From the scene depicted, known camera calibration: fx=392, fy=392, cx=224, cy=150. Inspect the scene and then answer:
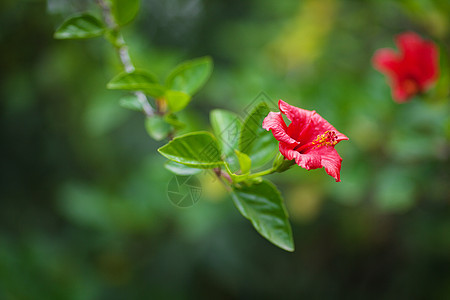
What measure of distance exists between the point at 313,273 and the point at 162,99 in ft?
5.92

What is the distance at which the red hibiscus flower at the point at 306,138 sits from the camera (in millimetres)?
611

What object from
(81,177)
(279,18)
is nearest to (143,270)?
(81,177)

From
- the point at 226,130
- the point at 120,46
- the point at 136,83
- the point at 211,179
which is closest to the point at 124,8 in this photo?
the point at 120,46

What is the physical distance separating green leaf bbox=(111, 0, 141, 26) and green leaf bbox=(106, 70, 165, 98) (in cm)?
15

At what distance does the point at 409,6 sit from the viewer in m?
1.38

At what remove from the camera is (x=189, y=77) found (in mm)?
910

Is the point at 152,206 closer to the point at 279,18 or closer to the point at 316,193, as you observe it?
the point at 316,193

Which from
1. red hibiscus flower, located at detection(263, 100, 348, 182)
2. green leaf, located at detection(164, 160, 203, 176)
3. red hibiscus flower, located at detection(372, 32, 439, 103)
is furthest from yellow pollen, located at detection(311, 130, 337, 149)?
red hibiscus flower, located at detection(372, 32, 439, 103)

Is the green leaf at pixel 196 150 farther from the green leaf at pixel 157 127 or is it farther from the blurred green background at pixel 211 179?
the blurred green background at pixel 211 179

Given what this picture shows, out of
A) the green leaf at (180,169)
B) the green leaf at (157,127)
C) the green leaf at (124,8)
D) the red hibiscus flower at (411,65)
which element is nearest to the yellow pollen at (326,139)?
the green leaf at (180,169)

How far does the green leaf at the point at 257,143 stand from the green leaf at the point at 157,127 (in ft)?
0.60

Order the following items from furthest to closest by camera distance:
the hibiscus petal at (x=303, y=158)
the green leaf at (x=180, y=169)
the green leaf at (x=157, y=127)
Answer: the green leaf at (x=157, y=127)
the green leaf at (x=180, y=169)
the hibiscus petal at (x=303, y=158)

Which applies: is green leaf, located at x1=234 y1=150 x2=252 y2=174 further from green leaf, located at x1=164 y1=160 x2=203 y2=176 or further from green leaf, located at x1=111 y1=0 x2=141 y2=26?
green leaf, located at x1=111 y1=0 x2=141 y2=26

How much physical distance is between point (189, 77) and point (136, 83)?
149 mm
